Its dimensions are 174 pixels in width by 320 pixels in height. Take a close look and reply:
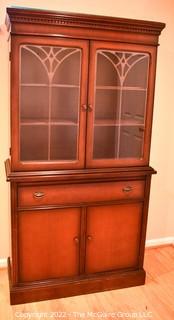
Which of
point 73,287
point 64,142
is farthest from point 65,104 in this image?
point 73,287

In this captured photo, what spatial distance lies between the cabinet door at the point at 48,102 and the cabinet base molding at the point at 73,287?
0.86 m

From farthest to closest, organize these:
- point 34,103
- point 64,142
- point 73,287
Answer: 1. point 73,287
2. point 64,142
3. point 34,103

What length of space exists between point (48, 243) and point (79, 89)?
3.54 ft

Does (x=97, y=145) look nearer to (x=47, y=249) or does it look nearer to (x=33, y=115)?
(x=33, y=115)

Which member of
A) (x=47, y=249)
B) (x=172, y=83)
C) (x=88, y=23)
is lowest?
(x=47, y=249)

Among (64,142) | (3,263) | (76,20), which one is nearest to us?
(76,20)

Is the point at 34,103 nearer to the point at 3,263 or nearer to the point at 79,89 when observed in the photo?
the point at 79,89

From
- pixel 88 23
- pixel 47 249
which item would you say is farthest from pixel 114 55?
pixel 47 249

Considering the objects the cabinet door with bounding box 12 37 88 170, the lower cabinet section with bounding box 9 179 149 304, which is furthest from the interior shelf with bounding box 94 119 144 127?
the lower cabinet section with bounding box 9 179 149 304

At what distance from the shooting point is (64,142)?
2.30 metres

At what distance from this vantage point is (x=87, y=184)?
7.57ft

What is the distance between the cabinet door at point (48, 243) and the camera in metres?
2.25

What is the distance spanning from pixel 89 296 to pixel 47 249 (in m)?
0.49

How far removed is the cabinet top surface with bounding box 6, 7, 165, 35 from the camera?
1947 mm
